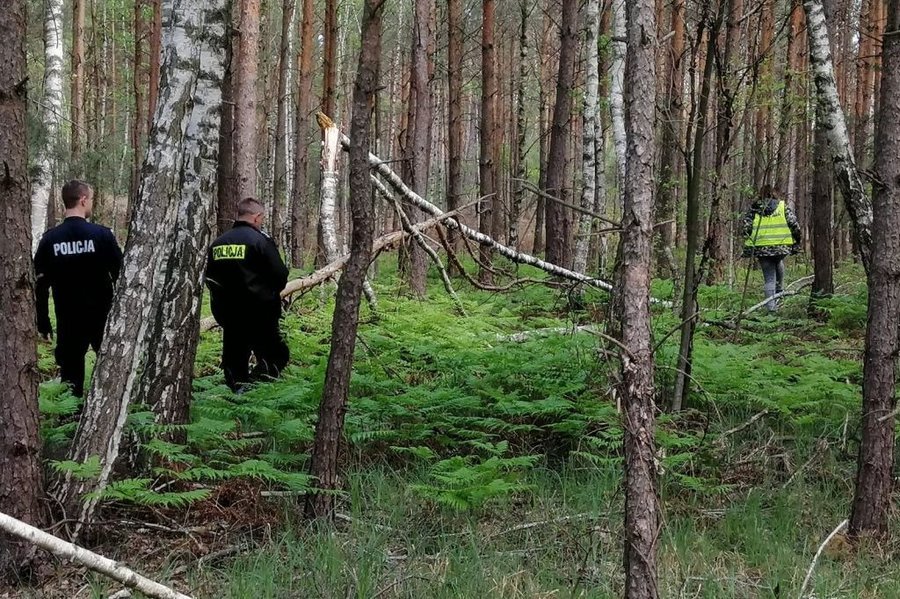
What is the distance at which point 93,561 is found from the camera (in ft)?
8.98

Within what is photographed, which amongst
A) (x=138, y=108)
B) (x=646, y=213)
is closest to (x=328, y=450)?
(x=646, y=213)

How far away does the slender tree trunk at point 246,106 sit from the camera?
1019cm

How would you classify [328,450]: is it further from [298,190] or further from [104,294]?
[298,190]

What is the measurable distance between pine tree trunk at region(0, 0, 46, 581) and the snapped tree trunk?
4185mm

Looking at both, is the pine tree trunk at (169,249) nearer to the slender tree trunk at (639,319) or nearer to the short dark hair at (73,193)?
the short dark hair at (73,193)

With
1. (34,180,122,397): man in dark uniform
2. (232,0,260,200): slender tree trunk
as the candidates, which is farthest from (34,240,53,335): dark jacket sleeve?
(232,0,260,200): slender tree trunk

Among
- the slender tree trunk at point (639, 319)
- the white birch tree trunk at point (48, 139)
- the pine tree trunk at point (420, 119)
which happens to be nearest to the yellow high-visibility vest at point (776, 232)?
the pine tree trunk at point (420, 119)

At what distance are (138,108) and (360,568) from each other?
19.2m

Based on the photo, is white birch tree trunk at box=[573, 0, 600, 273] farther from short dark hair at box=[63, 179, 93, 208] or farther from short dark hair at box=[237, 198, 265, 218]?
short dark hair at box=[63, 179, 93, 208]

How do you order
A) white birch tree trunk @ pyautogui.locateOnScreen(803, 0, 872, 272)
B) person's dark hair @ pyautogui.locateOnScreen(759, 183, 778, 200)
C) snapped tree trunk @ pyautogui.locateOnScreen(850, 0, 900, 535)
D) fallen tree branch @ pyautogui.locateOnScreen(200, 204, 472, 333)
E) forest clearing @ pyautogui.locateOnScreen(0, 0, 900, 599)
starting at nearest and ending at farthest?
forest clearing @ pyautogui.locateOnScreen(0, 0, 900, 599) < snapped tree trunk @ pyautogui.locateOnScreen(850, 0, 900, 535) < white birch tree trunk @ pyautogui.locateOnScreen(803, 0, 872, 272) < fallen tree branch @ pyautogui.locateOnScreen(200, 204, 472, 333) < person's dark hair @ pyautogui.locateOnScreen(759, 183, 778, 200)

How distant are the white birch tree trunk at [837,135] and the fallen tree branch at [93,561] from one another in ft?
12.7

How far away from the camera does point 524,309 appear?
11.5m

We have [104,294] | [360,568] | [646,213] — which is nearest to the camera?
[646,213]

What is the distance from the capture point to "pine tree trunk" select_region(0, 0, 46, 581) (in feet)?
10.8
